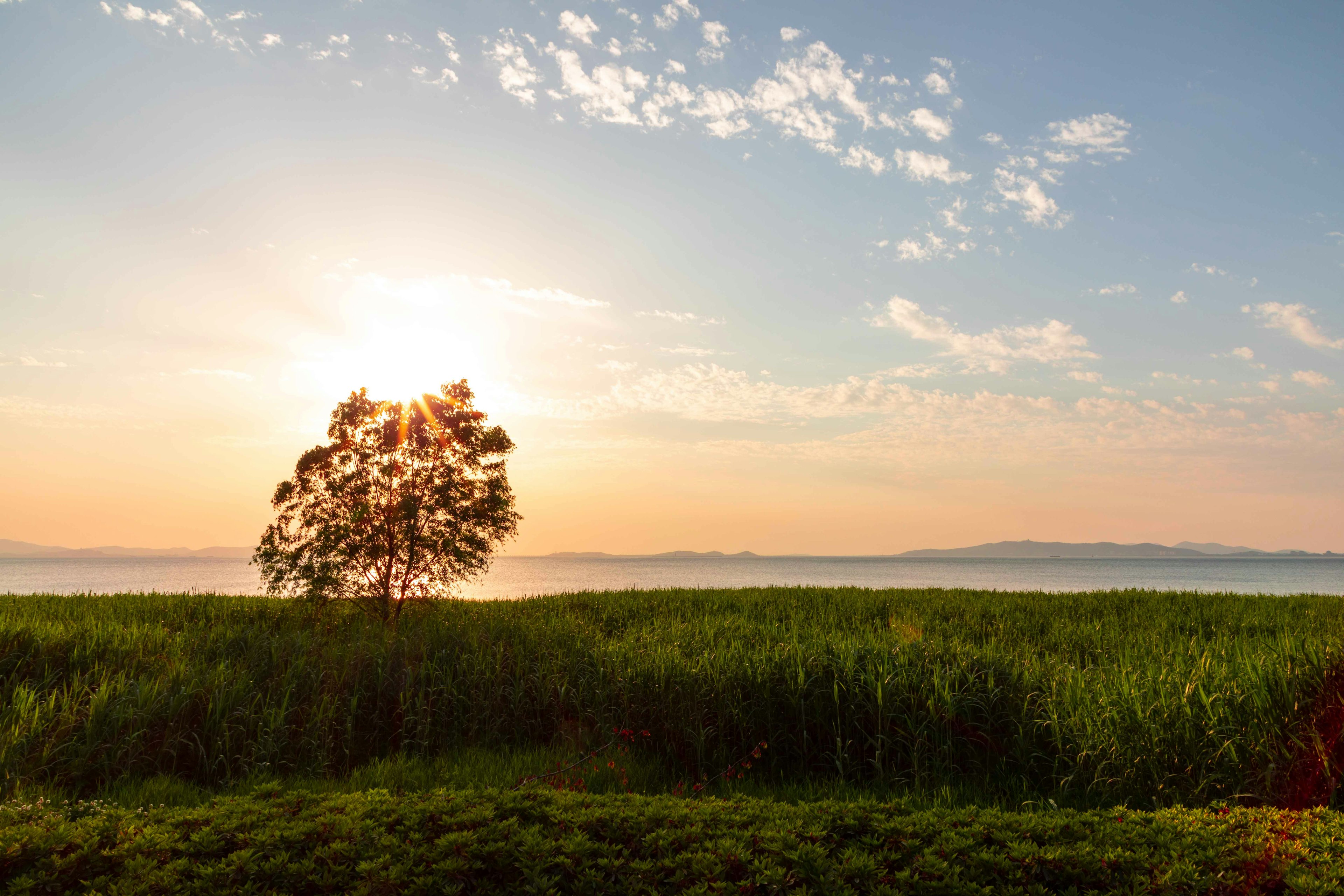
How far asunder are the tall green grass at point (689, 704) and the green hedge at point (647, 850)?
3212 mm

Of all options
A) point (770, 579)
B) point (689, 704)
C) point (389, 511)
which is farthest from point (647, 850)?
point (770, 579)

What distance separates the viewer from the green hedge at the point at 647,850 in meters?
3.87

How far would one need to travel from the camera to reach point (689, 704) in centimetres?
970

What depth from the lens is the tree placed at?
16.9m

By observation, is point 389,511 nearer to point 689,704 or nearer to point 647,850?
point 689,704

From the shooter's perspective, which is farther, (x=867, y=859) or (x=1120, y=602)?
(x=1120, y=602)

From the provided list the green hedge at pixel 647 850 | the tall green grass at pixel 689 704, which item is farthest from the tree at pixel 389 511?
the green hedge at pixel 647 850

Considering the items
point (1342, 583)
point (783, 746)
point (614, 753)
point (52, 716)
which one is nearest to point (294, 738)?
point (52, 716)

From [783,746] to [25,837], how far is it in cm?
771

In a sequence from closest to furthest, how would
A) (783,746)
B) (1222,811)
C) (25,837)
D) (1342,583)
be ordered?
(25,837) < (1222,811) < (783,746) < (1342,583)

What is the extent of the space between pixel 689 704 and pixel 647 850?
5.64 m

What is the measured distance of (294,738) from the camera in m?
9.45

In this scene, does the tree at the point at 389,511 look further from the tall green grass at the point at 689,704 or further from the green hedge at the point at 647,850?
the green hedge at the point at 647,850

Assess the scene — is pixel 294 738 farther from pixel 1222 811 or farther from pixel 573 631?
pixel 1222 811
